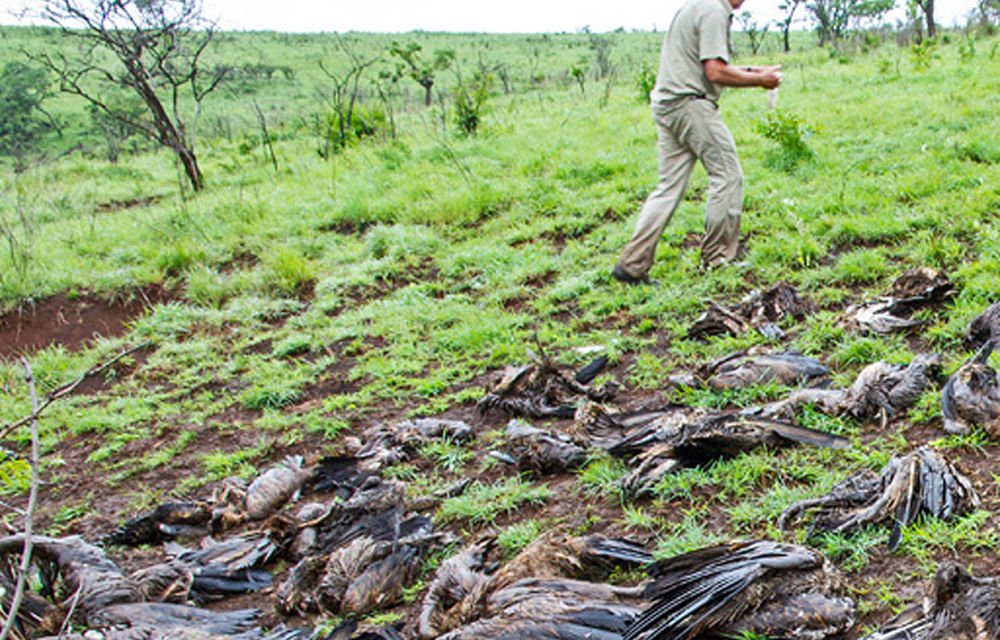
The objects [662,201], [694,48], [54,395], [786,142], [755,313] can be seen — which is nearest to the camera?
[54,395]

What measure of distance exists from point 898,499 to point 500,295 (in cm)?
405

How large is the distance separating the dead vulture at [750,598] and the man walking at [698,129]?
3811mm

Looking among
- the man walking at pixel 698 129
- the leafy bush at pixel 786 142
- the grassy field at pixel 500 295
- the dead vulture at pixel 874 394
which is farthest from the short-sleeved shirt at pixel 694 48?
the dead vulture at pixel 874 394

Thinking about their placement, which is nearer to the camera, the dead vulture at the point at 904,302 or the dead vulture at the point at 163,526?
the dead vulture at the point at 163,526

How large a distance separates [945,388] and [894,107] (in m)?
7.58

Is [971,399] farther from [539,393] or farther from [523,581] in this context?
[539,393]

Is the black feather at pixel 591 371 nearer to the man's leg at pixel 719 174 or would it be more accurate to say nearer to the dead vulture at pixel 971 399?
the man's leg at pixel 719 174

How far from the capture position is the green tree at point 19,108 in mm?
23266

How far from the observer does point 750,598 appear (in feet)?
5.67

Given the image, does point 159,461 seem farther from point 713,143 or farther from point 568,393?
point 713,143

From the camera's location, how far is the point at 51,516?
3779 mm

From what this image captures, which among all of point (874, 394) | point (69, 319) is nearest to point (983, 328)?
point (874, 394)

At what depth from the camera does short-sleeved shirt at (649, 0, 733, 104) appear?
4.98 meters

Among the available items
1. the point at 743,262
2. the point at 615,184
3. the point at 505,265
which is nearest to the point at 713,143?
the point at 743,262
